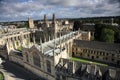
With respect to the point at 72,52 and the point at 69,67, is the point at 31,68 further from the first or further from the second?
the point at 72,52

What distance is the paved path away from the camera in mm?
33597

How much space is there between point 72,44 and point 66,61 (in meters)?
19.9

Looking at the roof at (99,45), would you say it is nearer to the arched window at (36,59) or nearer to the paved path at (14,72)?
the arched window at (36,59)

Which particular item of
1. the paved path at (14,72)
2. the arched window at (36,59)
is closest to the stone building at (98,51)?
the arched window at (36,59)

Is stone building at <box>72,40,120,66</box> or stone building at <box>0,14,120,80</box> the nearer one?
stone building at <box>0,14,120,80</box>

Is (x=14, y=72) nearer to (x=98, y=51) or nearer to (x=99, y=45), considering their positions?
(x=98, y=51)

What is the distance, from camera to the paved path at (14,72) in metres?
33.6

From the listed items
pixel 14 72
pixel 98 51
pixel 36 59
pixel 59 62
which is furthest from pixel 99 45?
pixel 14 72

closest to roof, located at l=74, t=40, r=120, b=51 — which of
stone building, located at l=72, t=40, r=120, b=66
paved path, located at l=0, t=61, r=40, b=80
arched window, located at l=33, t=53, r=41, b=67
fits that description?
stone building, located at l=72, t=40, r=120, b=66

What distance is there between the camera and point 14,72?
36844mm

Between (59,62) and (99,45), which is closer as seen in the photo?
(59,62)

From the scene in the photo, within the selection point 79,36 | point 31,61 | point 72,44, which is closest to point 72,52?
point 72,44

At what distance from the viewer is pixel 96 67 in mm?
24766

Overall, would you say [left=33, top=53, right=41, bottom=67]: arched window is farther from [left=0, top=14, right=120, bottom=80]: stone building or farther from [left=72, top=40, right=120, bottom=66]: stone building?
[left=72, top=40, right=120, bottom=66]: stone building
